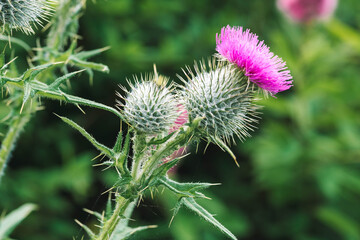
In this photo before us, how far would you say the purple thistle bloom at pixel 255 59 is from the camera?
2.08 meters

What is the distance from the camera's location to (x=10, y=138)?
7.91 feet

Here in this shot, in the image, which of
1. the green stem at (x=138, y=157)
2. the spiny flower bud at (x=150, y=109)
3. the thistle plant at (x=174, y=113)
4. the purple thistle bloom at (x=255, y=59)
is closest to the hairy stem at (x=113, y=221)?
the thistle plant at (x=174, y=113)

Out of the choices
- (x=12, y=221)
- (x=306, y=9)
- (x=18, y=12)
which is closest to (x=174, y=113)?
(x=18, y=12)

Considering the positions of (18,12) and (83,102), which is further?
(18,12)

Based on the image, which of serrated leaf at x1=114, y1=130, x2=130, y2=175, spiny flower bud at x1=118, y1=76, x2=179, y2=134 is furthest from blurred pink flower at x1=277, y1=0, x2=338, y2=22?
serrated leaf at x1=114, y1=130, x2=130, y2=175

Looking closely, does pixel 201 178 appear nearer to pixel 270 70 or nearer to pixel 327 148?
pixel 327 148

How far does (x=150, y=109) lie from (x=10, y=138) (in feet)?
2.83

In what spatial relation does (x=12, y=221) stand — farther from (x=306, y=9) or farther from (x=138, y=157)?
(x=306, y=9)

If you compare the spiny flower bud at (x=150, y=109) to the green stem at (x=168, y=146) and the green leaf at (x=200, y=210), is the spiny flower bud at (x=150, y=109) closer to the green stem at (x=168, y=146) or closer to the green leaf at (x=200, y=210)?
the green stem at (x=168, y=146)

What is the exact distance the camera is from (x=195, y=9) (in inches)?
264

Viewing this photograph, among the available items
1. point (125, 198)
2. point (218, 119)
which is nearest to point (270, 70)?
point (218, 119)

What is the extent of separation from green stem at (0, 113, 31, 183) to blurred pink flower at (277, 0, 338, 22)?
4.74 m

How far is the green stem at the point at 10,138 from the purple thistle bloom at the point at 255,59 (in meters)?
1.18

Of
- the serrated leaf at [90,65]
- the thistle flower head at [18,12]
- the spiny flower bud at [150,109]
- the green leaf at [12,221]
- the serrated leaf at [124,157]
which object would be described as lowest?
the green leaf at [12,221]
